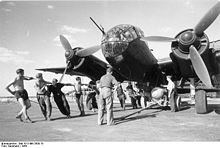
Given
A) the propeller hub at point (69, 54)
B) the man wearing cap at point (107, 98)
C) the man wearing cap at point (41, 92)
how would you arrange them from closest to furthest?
the man wearing cap at point (107, 98)
the man wearing cap at point (41, 92)
the propeller hub at point (69, 54)

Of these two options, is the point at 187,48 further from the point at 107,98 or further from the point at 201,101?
the point at 107,98

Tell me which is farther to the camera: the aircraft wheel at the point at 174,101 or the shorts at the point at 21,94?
the aircraft wheel at the point at 174,101

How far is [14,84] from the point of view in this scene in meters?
7.05

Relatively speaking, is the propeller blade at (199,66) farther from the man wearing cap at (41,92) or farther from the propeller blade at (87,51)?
the man wearing cap at (41,92)

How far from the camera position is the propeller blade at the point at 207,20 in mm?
7322

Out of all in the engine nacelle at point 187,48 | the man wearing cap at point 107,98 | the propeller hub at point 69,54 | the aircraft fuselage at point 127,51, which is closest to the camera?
the man wearing cap at point 107,98

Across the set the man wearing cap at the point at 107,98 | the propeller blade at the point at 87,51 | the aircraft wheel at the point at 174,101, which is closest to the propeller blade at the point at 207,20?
the aircraft wheel at the point at 174,101

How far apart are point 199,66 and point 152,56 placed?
3.07 metres

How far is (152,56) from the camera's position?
33.9 feet

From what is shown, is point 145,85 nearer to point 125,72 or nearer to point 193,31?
point 125,72

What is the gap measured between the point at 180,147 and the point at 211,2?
5.57 m

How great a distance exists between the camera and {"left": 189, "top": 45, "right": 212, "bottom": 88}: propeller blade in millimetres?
7473

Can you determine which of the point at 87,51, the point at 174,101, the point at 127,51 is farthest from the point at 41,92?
the point at 174,101

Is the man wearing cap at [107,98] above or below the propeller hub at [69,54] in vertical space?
below
